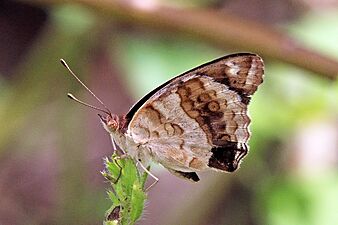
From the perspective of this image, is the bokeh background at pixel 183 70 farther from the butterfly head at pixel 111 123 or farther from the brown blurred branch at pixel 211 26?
the butterfly head at pixel 111 123

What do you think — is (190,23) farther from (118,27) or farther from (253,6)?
(253,6)

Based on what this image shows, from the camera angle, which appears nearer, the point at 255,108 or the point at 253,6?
the point at 255,108

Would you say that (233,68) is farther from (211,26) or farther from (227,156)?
(211,26)

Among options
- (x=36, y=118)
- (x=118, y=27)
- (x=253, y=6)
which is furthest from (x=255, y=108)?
(x=253, y=6)

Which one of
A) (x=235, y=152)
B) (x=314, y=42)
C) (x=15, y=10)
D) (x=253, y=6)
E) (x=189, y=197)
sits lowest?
(x=235, y=152)

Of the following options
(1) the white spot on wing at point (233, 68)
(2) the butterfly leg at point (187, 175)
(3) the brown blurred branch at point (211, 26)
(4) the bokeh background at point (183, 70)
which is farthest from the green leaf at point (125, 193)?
(3) the brown blurred branch at point (211, 26)

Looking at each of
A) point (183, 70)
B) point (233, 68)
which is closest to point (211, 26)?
point (183, 70)

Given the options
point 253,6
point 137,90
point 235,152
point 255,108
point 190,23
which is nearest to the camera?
point 235,152

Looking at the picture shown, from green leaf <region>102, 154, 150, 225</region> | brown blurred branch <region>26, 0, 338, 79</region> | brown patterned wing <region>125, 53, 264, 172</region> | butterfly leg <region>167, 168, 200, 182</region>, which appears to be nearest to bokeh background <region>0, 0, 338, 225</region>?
brown blurred branch <region>26, 0, 338, 79</region>
